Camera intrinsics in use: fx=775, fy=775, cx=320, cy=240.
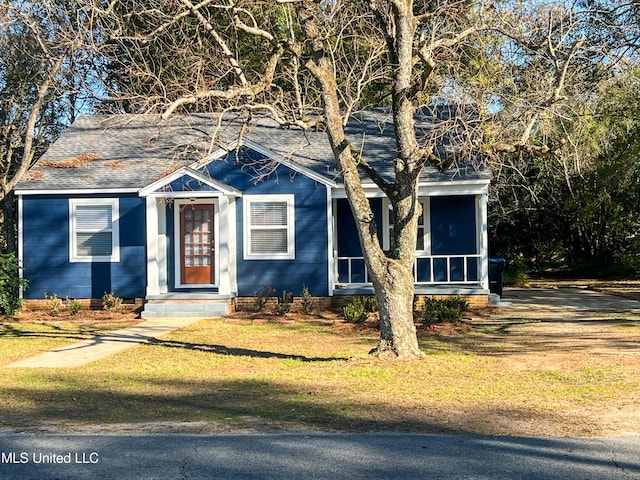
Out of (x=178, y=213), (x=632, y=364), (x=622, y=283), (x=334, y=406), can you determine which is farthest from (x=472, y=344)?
(x=622, y=283)

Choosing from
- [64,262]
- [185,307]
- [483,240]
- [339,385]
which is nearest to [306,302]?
[185,307]

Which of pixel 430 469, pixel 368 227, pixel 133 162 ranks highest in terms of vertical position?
pixel 133 162

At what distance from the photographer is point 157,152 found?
68.6 feet

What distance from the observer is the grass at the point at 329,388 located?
787 centimetres

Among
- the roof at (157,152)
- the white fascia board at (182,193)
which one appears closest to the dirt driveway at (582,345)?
the roof at (157,152)

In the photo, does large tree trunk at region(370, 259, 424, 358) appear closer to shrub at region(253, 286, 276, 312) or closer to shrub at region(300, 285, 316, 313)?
shrub at region(300, 285, 316, 313)

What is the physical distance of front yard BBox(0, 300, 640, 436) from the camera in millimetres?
7805

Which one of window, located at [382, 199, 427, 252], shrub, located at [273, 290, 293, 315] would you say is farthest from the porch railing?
shrub, located at [273, 290, 293, 315]

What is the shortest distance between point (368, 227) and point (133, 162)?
10.8 metres

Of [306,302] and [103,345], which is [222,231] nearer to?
[306,302]

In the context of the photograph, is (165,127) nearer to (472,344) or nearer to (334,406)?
(472,344)

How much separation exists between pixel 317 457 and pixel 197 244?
13553mm

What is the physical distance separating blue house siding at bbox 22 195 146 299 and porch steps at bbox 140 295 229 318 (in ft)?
3.39

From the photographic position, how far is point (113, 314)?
1853 centimetres
